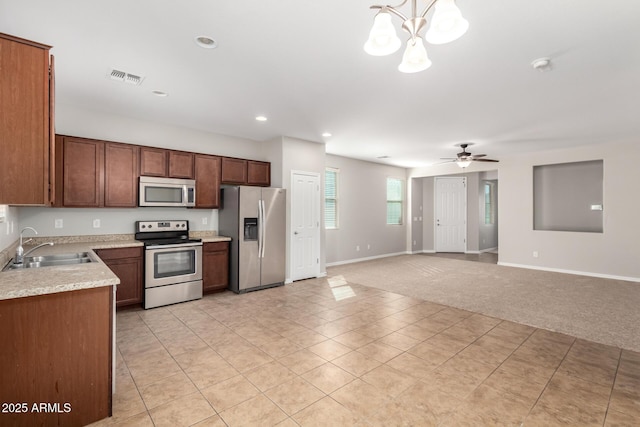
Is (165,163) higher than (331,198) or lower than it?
higher

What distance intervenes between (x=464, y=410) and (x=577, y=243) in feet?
20.1

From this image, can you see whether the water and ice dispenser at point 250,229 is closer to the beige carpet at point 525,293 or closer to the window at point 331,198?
the beige carpet at point 525,293

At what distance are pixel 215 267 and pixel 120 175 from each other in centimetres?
185

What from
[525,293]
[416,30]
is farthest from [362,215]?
[416,30]

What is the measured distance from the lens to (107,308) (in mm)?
1955

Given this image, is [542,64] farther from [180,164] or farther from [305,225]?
[180,164]

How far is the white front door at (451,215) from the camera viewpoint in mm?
9453

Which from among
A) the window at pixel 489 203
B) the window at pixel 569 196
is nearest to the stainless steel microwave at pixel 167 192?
the window at pixel 569 196

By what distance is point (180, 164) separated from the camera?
4.60 m

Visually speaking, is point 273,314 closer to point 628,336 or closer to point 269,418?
point 269,418

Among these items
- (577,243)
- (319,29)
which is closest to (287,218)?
(319,29)

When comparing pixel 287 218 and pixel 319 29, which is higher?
pixel 319 29

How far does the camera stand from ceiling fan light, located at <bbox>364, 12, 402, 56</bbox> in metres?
1.62

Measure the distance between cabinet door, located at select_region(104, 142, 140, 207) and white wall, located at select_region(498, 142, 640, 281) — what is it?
24.9 feet
